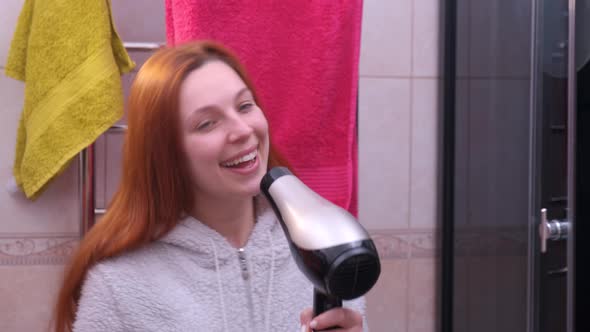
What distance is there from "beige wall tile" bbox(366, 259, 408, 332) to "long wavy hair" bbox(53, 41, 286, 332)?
737mm

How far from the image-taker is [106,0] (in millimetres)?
1139

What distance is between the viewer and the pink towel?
96 cm

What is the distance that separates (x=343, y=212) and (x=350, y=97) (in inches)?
22.4

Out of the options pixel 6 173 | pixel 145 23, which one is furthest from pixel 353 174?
pixel 6 173

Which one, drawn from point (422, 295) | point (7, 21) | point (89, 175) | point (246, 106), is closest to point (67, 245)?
point (89, 175)

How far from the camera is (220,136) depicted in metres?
0.75

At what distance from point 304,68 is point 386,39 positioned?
0.49m

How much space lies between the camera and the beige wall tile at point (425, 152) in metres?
1.44

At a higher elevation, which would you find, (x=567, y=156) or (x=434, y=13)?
(x=434, y=13)

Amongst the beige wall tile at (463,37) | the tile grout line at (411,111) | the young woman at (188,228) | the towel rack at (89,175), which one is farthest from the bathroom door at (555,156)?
the towel rack at (89,175)

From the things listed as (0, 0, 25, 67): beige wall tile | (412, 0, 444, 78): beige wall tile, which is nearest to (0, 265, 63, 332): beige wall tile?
(0, 0, 25, 67): beige wall tile

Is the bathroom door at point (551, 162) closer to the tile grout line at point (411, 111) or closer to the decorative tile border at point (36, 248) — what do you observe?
A: the tile grout line at point (411, 111)

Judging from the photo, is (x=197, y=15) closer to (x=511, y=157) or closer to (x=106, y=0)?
(x=106, y=0)

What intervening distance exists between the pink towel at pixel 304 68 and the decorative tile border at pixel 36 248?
557 mm
